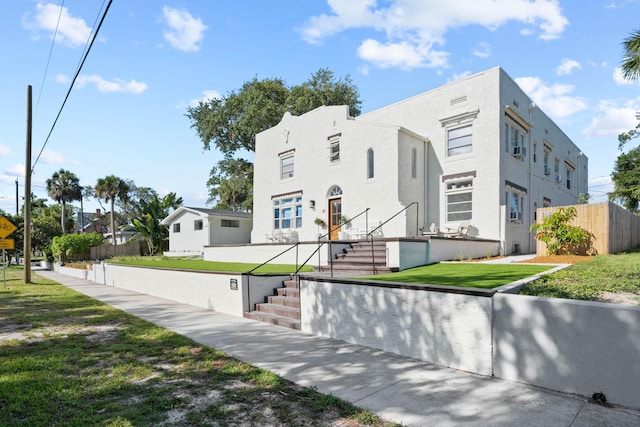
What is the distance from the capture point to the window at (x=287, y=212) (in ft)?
66.7

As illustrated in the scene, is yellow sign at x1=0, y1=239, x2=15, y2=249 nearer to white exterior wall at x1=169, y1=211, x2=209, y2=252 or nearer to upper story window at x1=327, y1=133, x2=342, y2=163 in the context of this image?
white exterior wall at x1=169, y1=211, x2=209, y2=252

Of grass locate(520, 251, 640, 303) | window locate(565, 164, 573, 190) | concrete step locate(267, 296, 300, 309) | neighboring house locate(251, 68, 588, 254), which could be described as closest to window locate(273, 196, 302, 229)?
neighboring house locate(251, 68, 588, 254)

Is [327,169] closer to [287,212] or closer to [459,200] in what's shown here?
[287,212]

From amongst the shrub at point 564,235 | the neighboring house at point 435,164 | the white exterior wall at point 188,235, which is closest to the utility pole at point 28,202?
the white exterior wall at point 188,235

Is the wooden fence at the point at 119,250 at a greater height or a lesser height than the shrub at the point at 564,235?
lesser

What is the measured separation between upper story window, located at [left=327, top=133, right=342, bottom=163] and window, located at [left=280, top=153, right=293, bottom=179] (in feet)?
10.5

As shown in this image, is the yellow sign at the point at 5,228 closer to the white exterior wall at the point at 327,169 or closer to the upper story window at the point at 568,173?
the white exterior wall at the point at 327,169

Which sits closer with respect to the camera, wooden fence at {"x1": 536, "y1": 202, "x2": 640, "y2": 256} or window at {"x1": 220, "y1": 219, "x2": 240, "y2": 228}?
wooden fence at {"x1": 536, "y1": 202, "x2": 640, "y2": 256}

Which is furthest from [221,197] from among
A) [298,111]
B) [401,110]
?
[401,110]

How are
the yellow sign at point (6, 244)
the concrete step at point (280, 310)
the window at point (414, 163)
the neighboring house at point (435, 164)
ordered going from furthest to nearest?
1. the yellow sign at point (6, 244)
2. the window at point (414, 163)
3. the neighboring house at point (435, 164)
4. the concrete step at point (280, 310)

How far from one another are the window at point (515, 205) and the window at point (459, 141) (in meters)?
2.62

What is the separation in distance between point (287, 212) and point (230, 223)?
7025 millimetres

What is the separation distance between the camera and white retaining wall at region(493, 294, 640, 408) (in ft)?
12.7

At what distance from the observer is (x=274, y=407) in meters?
3.98
